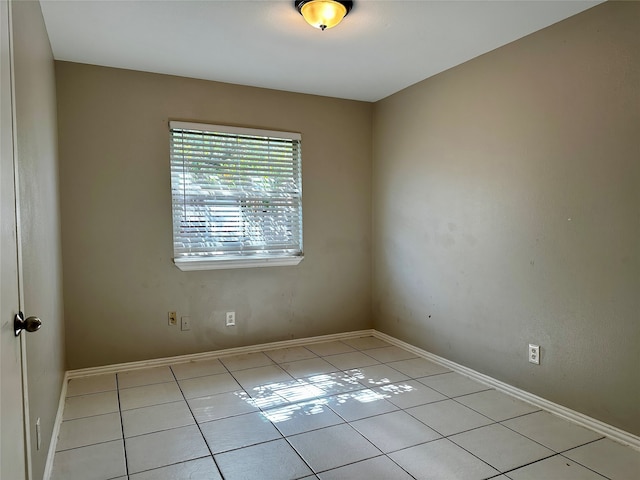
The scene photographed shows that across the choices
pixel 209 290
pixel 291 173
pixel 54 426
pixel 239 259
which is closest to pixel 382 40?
pixel 291 173

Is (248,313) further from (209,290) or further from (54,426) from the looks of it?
(54,426)

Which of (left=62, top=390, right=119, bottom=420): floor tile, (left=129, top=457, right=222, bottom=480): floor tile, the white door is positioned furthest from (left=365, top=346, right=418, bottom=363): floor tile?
the white door

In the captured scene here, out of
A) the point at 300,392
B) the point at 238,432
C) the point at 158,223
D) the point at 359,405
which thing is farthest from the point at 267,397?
the point at 158,223

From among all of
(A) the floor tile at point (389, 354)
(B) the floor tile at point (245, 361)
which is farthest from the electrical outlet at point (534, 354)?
(B) the floor tile at point (245, 361)

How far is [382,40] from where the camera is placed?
9.20 ft

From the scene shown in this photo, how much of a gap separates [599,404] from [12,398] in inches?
107

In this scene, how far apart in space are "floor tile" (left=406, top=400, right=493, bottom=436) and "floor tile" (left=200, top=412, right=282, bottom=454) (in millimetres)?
861

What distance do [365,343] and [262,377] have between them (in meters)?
1.21

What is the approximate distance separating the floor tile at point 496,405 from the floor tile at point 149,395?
188 centimetres

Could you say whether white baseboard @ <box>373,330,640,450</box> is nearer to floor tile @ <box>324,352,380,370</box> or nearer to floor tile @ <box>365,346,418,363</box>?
floor tile @ <box>365,346,418,363</box>

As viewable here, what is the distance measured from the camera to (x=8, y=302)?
1.26 m

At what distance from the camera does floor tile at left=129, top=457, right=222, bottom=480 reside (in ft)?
6.47

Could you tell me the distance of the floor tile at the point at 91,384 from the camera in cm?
296

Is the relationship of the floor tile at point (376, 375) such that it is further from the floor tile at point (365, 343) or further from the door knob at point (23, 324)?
the door knob at point (23, 324)
